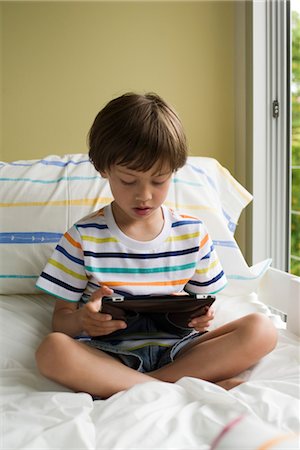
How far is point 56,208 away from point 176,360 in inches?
20.4

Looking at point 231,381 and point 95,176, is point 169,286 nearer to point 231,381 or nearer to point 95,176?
point 231,381

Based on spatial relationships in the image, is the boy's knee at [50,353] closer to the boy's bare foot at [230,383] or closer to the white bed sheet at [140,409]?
the white bed sheet at [140,409]

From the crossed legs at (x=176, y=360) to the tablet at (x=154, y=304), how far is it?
0.27 feet

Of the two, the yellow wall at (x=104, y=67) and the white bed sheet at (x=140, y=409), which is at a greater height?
the yellow wall at (x=104, y=67)

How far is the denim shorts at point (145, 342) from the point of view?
3.89 feet

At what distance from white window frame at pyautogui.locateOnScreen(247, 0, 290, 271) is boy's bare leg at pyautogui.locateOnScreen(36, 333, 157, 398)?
114 cm

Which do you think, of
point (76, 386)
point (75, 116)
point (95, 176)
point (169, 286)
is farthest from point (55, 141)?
point (76, 386)

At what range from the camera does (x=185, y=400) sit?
96cm

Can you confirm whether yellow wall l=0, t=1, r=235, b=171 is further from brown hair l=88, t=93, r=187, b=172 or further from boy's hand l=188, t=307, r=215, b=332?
boy's hand l=188, t=307, r=215, b=332

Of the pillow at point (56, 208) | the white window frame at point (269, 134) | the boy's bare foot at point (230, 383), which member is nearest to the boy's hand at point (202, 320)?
the boy's bare foot at point (230, 383)

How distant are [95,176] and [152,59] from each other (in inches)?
30.6

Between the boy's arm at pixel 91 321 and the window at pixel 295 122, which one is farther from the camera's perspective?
the window at pixel 295 122

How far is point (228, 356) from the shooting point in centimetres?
114

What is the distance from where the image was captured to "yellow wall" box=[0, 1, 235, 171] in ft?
6.69
